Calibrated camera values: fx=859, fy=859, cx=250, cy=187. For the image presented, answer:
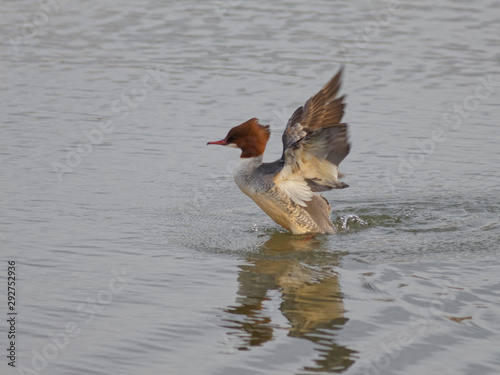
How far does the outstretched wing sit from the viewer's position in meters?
8.06

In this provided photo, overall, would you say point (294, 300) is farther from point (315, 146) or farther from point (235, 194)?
point (235, 194)

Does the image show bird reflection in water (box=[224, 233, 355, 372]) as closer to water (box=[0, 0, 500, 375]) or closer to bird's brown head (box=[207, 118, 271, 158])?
water (box=[0, 0, 500, 375])

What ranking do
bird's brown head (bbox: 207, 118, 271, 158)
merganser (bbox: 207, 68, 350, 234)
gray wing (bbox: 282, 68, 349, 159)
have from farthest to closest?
bird's brown head (bbox: 207, 118, 271, 158) < gray wing (bbox: 282, 68, 349, 159) < merganser (bbox: 207, 68, 350, 234)

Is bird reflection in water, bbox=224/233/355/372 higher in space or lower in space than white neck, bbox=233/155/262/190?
lower

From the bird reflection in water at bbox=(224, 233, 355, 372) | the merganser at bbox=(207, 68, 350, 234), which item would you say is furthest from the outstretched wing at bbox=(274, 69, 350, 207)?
the bird reflection in water at bbox=(224, 233, 355, 372)

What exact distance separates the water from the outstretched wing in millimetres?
628

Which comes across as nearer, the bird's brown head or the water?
the water

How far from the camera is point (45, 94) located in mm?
12867

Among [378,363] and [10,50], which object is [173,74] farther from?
[378,363]

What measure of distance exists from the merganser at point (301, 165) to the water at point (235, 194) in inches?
11.2

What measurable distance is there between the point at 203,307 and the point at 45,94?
7.11 meters

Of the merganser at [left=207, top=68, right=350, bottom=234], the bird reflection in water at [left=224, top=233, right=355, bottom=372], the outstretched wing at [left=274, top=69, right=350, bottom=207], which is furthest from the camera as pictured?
the merganser at [left=207, top=68, right=350, bottom=234]

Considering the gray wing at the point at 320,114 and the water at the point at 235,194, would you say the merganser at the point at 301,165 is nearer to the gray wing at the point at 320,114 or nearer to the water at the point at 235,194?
the gray wing at the point at 320,114

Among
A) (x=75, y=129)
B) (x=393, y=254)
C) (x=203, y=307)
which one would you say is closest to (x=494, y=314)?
(x=393, y=254)
